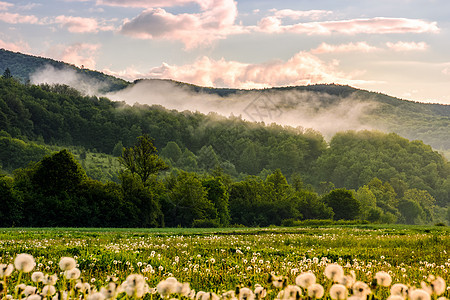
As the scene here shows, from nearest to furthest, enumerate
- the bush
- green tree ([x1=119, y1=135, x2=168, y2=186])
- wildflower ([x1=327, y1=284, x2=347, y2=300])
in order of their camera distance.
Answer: wildflower ([x1=327, y1=284, x2=347, y2=300])
the bush
green tree ([x1=119, y1=135, x2=168, y2=186])

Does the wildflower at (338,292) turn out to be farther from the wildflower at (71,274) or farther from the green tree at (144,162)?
the green tree at (144,162)

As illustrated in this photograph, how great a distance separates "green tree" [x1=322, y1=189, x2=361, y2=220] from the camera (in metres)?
Answer: 101

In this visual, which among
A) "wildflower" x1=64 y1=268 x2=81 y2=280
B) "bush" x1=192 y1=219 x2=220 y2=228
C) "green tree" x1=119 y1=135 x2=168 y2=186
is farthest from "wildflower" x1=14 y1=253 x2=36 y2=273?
"green tree" x1=119 y1=135 x2=168 y2=186

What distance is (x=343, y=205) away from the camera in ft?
335

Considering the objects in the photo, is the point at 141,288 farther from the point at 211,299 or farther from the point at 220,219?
the point at 220,219

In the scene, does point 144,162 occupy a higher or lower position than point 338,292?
lower

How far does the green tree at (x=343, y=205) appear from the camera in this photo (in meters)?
101

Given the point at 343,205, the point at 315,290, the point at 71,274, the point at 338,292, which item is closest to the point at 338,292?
the point at 338,292

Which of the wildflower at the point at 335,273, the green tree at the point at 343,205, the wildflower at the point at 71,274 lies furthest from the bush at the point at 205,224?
the wildflower at the point at 335,273

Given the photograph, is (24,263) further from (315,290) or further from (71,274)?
(315,290)

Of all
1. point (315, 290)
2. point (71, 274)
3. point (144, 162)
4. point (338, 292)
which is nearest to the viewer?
point (338, 292)

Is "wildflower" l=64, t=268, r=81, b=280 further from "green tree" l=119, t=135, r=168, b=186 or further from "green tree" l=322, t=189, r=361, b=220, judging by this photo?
"green tree" l=322, t=189, r=361, b=220

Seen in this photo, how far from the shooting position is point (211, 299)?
3449 mm

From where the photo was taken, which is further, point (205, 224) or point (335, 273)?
point (205, 224)
